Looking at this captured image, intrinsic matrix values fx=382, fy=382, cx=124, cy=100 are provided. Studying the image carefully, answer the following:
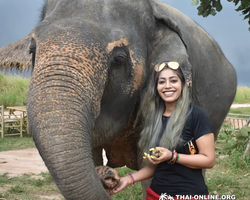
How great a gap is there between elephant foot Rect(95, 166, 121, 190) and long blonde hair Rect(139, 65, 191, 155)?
0.29 m

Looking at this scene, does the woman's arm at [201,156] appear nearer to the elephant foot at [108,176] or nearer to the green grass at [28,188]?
the elephant foot at [108,176]

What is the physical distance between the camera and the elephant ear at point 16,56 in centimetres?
1132

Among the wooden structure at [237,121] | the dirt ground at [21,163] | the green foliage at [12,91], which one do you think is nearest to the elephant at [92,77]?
the dirt ground at [21,163]

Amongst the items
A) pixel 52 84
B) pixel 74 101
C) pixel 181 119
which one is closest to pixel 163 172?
pixel 181 119

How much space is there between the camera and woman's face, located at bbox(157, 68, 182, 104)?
2.23 metres

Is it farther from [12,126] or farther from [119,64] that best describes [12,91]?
[119,64]

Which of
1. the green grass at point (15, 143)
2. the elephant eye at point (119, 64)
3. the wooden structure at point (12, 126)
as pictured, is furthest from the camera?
the wooden structure at point (12, 126)

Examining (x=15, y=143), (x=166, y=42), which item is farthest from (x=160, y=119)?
(x=15, y=143)

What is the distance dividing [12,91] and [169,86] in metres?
18.8

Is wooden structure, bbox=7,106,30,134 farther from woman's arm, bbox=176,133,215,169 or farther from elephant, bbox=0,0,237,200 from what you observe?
woman's arm, bbox=176,133,215,169

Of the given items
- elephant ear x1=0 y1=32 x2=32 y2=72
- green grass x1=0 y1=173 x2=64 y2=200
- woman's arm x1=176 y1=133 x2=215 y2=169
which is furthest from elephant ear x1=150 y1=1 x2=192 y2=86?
elephant ear x1=0 y1=32 x2=32 y2=72

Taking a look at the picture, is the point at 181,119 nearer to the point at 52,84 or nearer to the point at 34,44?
the point at 52,84

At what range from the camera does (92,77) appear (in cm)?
222

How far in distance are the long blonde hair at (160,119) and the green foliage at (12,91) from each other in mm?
15887
